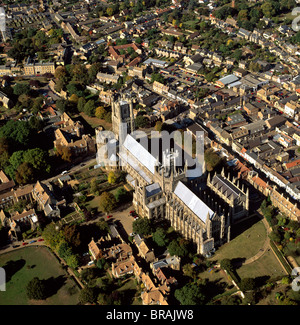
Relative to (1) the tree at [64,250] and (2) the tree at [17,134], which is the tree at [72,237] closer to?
(1) the tree at [64,250]

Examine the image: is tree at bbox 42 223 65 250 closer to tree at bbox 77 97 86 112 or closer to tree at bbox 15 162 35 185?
tree at bbox 15 162 35 185

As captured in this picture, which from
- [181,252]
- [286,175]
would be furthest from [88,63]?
[181,252]

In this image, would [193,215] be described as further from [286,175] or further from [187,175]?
[286,175]

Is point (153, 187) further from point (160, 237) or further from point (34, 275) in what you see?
point (34, 275)

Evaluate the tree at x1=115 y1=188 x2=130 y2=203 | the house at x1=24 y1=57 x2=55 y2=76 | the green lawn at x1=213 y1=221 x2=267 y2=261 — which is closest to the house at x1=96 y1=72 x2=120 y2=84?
the house at x1=24 y1=57 x2=55 y2=76

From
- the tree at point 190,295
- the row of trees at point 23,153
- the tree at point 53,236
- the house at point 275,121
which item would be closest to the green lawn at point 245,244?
the tree at point 190,295

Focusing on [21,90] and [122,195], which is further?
[21,90]

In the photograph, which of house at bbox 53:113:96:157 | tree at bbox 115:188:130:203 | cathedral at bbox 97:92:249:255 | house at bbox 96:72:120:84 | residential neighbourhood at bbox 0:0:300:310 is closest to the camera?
residential neighbourhood at bbox 0:0:300:310

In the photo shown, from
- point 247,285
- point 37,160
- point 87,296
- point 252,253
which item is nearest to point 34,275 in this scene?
point 87,296
